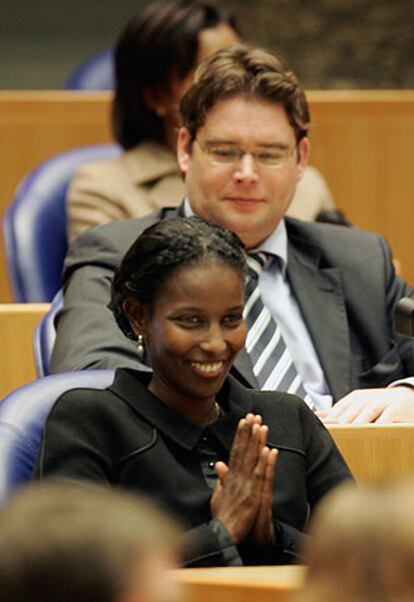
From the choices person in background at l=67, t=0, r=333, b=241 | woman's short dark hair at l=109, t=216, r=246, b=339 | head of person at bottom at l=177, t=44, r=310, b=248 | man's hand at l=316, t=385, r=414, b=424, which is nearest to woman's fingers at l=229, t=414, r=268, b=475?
woman's short dark hair at l=109, t=216, r=246, b=339

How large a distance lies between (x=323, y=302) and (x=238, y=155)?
313 mm

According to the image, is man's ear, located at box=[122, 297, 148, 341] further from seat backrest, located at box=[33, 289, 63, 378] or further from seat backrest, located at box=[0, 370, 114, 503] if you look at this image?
seat backrest, located at box=[33, 289, 63, 378]

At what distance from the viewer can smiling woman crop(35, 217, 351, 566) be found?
80.9 inches

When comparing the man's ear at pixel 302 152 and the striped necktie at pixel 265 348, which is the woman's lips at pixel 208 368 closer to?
the striped necktie at pixel 265 348

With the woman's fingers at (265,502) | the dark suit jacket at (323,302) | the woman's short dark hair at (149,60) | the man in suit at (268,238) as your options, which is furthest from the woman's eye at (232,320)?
the woman's short dark hair at (149,60)

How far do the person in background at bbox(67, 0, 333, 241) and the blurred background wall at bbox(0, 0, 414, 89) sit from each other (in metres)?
2.98

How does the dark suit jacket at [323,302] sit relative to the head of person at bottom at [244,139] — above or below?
below

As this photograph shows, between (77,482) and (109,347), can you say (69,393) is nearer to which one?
(77,482)

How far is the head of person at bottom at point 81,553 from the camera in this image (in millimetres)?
1145

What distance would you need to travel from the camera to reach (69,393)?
2.15m

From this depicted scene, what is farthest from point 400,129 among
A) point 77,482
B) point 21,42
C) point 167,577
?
point 167,577

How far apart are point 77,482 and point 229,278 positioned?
376 millimetres

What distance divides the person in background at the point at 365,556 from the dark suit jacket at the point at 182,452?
32.4 inches

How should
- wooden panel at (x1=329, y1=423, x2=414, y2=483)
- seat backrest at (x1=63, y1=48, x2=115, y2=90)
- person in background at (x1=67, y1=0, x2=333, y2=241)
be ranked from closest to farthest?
wooden panel at (x1=329, y1=423, x2=414, y2=483) < person in background at (x1=67, y1=0, x2=333, y2=241) < seat backrest at (x1=63, y1=48, x2=115, y2=90)
